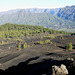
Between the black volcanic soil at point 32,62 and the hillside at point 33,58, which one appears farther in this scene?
the hillside at point 33,58

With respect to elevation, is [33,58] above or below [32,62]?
below

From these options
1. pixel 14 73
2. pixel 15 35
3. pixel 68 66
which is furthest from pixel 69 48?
pixel 15 35

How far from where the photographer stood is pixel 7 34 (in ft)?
544

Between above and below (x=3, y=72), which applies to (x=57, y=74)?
above

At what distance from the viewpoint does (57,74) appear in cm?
3388

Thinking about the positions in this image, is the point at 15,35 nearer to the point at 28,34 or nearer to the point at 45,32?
the point at 28,34

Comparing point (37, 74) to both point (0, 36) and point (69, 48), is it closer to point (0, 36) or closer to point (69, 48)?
point (69, 48)

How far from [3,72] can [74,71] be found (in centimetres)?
2639

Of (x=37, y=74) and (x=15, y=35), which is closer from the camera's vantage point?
(x=37, y=74)

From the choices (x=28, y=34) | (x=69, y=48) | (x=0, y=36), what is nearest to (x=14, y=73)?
(x=69, y=48)

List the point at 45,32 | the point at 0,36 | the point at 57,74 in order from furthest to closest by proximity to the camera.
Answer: the point at 45,32, the point at 0,36, the point at 57,74

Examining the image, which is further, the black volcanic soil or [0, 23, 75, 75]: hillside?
[0, 23, 75, 75]: hillside

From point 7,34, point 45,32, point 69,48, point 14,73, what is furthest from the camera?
point 45,32

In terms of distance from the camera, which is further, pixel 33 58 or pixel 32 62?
pixel 33 58
